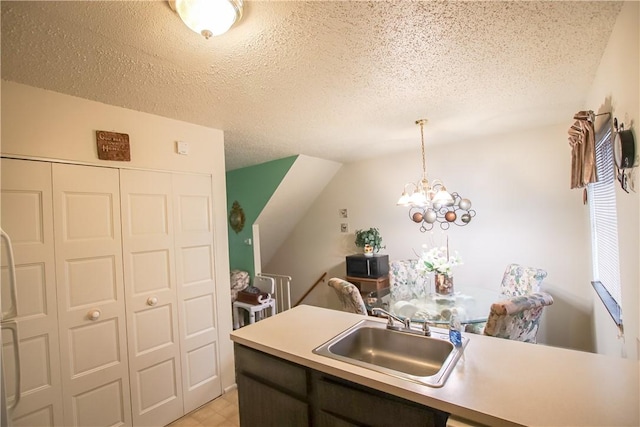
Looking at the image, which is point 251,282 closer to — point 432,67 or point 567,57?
point 432,67

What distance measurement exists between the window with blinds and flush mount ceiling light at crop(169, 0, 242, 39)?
1975mm

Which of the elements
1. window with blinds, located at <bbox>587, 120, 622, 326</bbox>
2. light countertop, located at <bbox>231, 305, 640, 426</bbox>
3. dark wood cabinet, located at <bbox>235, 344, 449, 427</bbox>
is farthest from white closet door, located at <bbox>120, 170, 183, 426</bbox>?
window with blinds, located at <bbox>587, 120, 622, 326</bbox>

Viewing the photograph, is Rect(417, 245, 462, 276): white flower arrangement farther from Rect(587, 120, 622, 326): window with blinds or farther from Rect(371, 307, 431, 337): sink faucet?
Rect(371, 307, 431, 337): sink faucet

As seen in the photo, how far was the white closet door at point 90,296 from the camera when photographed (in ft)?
5.80

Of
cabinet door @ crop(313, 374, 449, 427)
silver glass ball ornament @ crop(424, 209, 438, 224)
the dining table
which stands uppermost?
silver glass ball ornament @ crop(424, 209, 438, 224)

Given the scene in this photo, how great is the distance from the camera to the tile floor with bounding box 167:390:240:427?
219 cm

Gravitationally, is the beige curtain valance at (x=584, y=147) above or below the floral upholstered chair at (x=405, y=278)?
above

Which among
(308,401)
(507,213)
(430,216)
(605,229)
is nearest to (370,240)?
(430,216)

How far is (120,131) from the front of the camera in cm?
201

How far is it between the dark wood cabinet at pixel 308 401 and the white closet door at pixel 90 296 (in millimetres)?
999

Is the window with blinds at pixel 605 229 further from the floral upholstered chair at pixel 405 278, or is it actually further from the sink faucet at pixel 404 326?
the floral upholstered chair at pixel 405 278

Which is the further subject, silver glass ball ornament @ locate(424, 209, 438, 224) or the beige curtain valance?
silver glass ball ornament @ locate(424, 209, 438, 224)

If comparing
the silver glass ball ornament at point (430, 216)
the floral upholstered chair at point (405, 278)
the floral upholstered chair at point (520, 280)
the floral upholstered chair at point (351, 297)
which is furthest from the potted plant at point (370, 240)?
the floral upholstered chair at point (520, 280)

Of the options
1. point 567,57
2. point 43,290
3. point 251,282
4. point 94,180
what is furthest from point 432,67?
point 251,282
